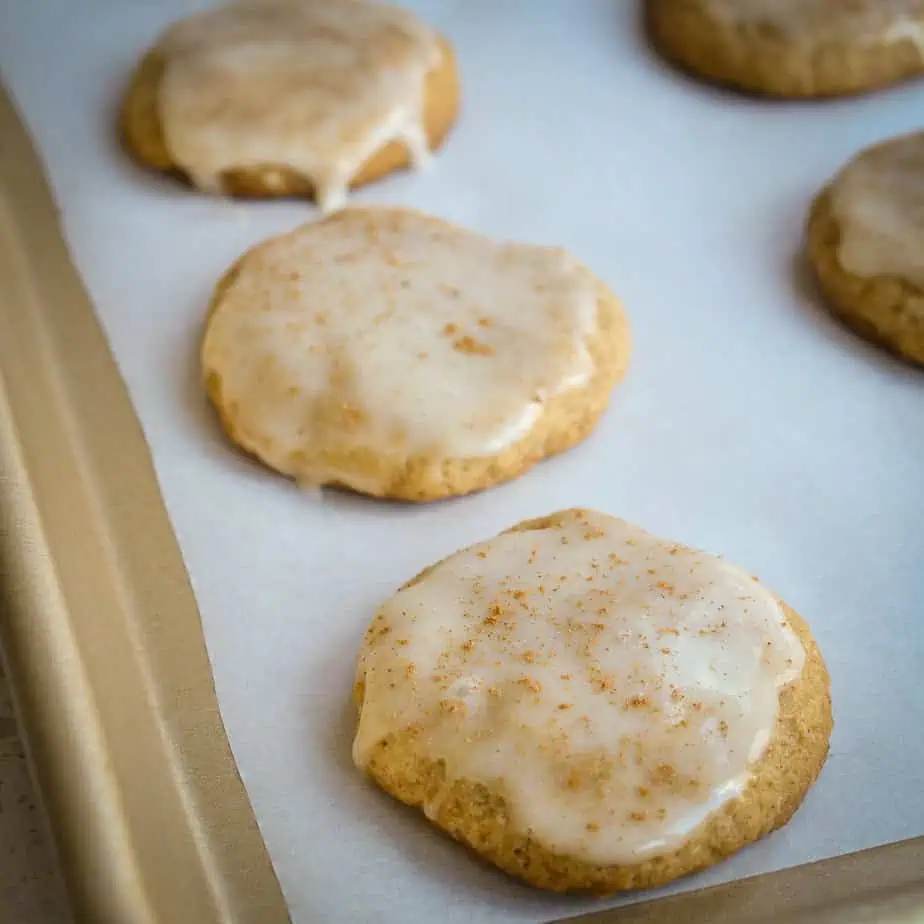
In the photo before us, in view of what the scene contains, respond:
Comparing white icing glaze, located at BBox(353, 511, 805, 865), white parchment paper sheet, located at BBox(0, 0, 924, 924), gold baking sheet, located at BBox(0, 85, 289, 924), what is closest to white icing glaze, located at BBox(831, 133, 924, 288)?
white parchment paper sheet, located at BBox(0, 0, 924, 924)

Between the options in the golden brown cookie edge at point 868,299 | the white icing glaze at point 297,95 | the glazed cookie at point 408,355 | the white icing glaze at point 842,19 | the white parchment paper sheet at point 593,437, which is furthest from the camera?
the white icing glaze at point 842,19

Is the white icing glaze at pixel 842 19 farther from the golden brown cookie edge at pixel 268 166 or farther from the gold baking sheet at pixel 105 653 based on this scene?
the gold baking sheet at pixel 105 653

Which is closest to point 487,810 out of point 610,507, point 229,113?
point 610,507

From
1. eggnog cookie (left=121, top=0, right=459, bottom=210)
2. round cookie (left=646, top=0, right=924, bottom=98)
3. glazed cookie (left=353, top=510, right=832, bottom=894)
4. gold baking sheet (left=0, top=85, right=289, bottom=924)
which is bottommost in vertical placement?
gold baking sheet (left=0, top=85, right=289, bottom=924)

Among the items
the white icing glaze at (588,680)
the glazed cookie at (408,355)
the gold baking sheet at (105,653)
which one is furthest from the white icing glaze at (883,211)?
the gold baking sheet at (105,653)

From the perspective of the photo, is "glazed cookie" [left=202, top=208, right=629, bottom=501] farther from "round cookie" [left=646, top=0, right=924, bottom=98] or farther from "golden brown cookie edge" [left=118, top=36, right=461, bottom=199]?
"round cookie" [left=646, top=0, right=924, bottom=98]

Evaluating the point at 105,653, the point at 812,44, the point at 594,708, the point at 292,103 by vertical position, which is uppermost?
the point at 812,44

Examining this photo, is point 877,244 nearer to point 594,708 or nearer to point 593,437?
point 593,437

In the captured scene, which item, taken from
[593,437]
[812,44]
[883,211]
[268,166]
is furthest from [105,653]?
[812,44]
